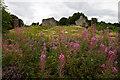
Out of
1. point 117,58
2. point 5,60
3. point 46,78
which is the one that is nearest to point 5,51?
point 5,60

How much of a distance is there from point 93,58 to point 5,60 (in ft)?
9.09

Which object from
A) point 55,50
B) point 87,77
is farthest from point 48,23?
point 87,77

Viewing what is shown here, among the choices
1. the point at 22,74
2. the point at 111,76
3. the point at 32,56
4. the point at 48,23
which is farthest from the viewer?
the point at 48,23

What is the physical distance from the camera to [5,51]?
9.90 feet

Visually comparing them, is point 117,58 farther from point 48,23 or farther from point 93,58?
point 48,23

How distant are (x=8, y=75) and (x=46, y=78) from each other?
1.12 m

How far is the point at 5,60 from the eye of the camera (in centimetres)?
307

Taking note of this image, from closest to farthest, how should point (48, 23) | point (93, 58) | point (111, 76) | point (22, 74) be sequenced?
point (111, 76)
point (22, 74)
point (93, 58)
point (48, 23)

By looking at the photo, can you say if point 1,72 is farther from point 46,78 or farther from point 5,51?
point 46,78

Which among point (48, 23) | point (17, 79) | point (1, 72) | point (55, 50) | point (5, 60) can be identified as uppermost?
point (48, 23)

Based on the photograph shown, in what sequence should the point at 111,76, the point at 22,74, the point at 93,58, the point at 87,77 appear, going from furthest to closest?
the point at 93,58 < the point at 22,74 < the point at 87,77 < the point at 111,76

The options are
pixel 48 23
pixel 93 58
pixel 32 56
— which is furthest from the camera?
pixel 48 23

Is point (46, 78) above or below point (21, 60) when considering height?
below

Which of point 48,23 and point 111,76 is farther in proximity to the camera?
point 48,23
